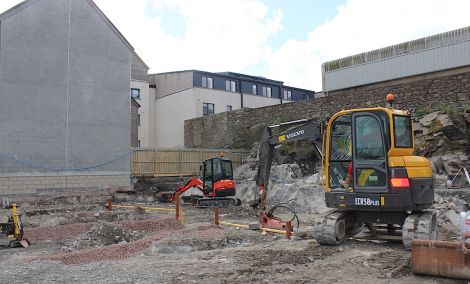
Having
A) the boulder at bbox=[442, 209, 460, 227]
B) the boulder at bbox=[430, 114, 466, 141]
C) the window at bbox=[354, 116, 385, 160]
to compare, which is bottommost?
the boulder at bbox=[442, 209, 460, 227]

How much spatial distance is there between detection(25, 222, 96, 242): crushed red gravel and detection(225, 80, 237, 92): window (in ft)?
101

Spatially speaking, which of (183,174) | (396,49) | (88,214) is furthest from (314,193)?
(396,49)

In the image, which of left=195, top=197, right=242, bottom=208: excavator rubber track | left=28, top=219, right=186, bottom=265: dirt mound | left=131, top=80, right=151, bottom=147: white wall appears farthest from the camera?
left=131, top=80, right=151, bottom=147: white wall

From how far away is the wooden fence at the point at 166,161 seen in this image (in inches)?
1033

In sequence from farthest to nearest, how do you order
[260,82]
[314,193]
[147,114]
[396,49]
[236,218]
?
[260,82], [147,114], [396,49], [314,193], [236,218]

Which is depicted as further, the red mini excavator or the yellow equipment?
the red mini excavator

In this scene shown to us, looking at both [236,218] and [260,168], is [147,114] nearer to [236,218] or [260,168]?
[236,218]

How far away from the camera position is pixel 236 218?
16.1m

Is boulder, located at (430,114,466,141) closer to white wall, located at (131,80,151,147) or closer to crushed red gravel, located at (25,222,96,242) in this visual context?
crushed red gravel, located at (25,222,96,242)

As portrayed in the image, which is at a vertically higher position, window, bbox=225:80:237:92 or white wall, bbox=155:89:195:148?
window, bbox=225:80:237:92

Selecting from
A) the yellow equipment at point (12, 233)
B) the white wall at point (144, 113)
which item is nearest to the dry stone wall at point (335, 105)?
the white wall at point (144, 113)

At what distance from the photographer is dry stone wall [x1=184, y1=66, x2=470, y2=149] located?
20688 mm

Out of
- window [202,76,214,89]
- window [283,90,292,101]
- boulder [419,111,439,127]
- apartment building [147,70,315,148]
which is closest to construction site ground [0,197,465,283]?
boulder [419,111,439,127]

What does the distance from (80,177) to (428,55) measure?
20.1 m
